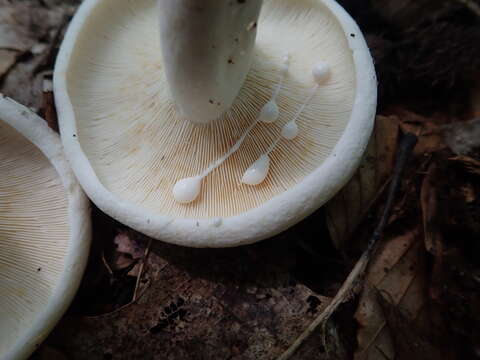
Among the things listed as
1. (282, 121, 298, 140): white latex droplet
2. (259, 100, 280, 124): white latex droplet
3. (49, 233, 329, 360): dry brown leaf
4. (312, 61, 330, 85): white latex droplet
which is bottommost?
(49, 233, 329, 360): dry brown leaf

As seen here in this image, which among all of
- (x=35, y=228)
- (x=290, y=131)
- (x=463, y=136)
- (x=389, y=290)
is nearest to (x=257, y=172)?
(x=290, y=131)

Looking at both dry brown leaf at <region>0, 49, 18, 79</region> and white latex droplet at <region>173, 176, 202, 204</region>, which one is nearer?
white latex droplet at <region>173, 176, 202, 204</region>

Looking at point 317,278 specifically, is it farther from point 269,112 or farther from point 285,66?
point 285,66

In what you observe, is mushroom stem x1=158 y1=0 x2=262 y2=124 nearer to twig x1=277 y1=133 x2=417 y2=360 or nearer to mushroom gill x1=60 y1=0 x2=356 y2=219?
mushroom gill x1=60 y1=0 x2=356 y2=219

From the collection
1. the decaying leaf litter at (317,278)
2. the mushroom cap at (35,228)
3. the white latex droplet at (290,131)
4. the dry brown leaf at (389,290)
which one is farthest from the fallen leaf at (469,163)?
the mushroom cap at (35,228)

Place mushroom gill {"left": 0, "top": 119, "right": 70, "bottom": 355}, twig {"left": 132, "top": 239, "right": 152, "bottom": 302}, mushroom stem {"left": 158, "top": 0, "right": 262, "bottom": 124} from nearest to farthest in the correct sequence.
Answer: mushroom stem {"left": 158, "top": 0, "right": 262, "bottom": 124}
mushroom gill {"left": 0, "top": 119, "right": 70, "bottom": 355}
twig {"left": 132, "top": 239, "right": 152, "bottom": 302}

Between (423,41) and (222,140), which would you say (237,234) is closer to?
(222,140)

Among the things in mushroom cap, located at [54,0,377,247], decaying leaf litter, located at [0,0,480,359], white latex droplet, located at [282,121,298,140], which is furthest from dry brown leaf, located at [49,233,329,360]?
white latex droplet, located at [282,121,298,140]
